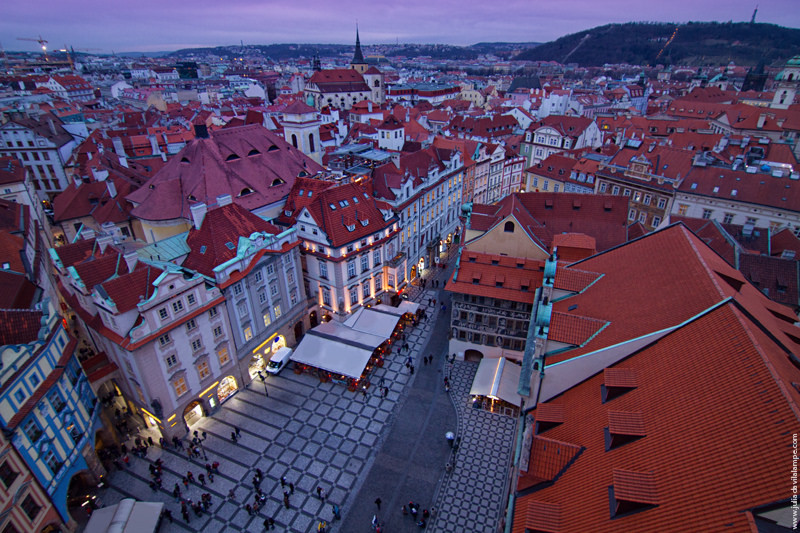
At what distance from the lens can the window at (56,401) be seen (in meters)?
26.6

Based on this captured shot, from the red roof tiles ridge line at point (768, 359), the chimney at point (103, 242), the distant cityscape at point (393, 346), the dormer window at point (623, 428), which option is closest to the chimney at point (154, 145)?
the distant cityscape at point (393, 346)

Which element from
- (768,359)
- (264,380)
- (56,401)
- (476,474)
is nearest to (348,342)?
(264,380)

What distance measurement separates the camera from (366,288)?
160ft

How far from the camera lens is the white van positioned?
42.0 meters

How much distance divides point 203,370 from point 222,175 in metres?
23.9

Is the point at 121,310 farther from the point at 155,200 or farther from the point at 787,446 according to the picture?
the point at 787,446

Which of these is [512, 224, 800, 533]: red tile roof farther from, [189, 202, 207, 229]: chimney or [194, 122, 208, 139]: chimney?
[194, 122, 208, 139]: chimney

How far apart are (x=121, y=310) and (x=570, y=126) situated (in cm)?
9163

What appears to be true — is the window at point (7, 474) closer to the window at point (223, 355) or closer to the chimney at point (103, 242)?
the window at point (223, 355)

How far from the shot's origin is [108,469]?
106 feet

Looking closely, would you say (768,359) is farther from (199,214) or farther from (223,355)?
(199,214)

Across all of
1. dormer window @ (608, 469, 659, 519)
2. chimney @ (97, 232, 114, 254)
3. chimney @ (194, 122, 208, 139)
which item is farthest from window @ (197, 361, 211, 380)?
dormer window @ (608, 469, 659, 519)

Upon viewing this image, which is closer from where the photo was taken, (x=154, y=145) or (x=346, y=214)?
(x=346, y=214)

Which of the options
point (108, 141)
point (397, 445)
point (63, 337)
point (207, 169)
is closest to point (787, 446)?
point (397, 445)
